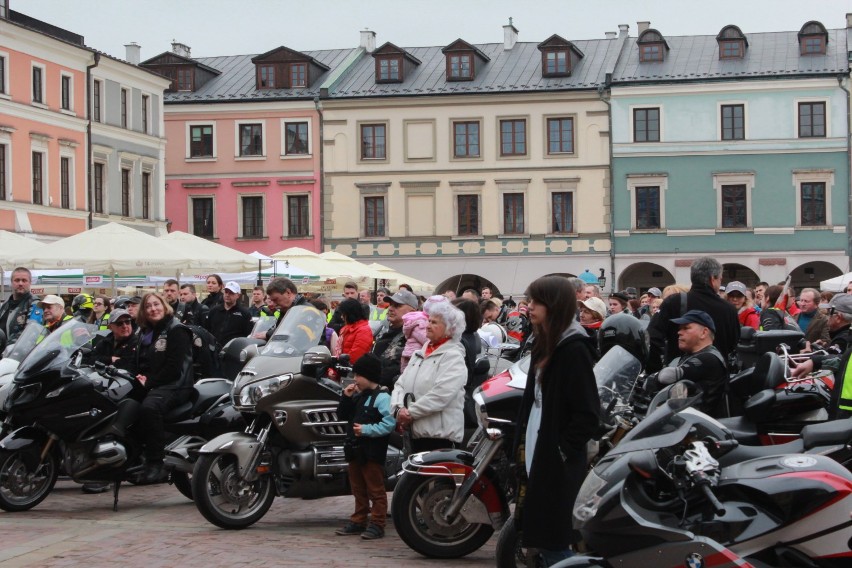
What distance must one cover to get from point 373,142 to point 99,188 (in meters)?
10.9

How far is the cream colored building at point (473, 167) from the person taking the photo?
4856 cm

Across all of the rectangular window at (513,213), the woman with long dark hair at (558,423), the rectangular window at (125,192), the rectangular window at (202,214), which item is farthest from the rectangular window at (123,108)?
the woman with long dark hair at (558,423)

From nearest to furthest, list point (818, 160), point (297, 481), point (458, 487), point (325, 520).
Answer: point (458, 487)
point (297, 481)
point (325, 520)
point (818, 160)

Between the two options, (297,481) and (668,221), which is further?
(668,221)

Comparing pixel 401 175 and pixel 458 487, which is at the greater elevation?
pixel 401 175

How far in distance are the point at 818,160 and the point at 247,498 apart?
40.6 m

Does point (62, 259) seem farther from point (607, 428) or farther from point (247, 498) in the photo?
point (607, 428)

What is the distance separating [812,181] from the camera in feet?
154

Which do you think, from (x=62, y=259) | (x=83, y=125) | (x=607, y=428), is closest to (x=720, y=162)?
(x=83, y=125)

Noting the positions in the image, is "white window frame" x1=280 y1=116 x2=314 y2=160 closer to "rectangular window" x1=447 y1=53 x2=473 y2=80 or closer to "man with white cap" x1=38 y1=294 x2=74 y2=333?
"rectangular window" x1=447 y1=53 x2=473 y2=80

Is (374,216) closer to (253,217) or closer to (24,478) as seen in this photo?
(253,217)

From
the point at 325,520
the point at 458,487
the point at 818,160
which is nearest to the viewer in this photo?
the point at 458,487

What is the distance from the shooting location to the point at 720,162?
47.5m

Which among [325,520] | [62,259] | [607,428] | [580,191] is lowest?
[325,520]
